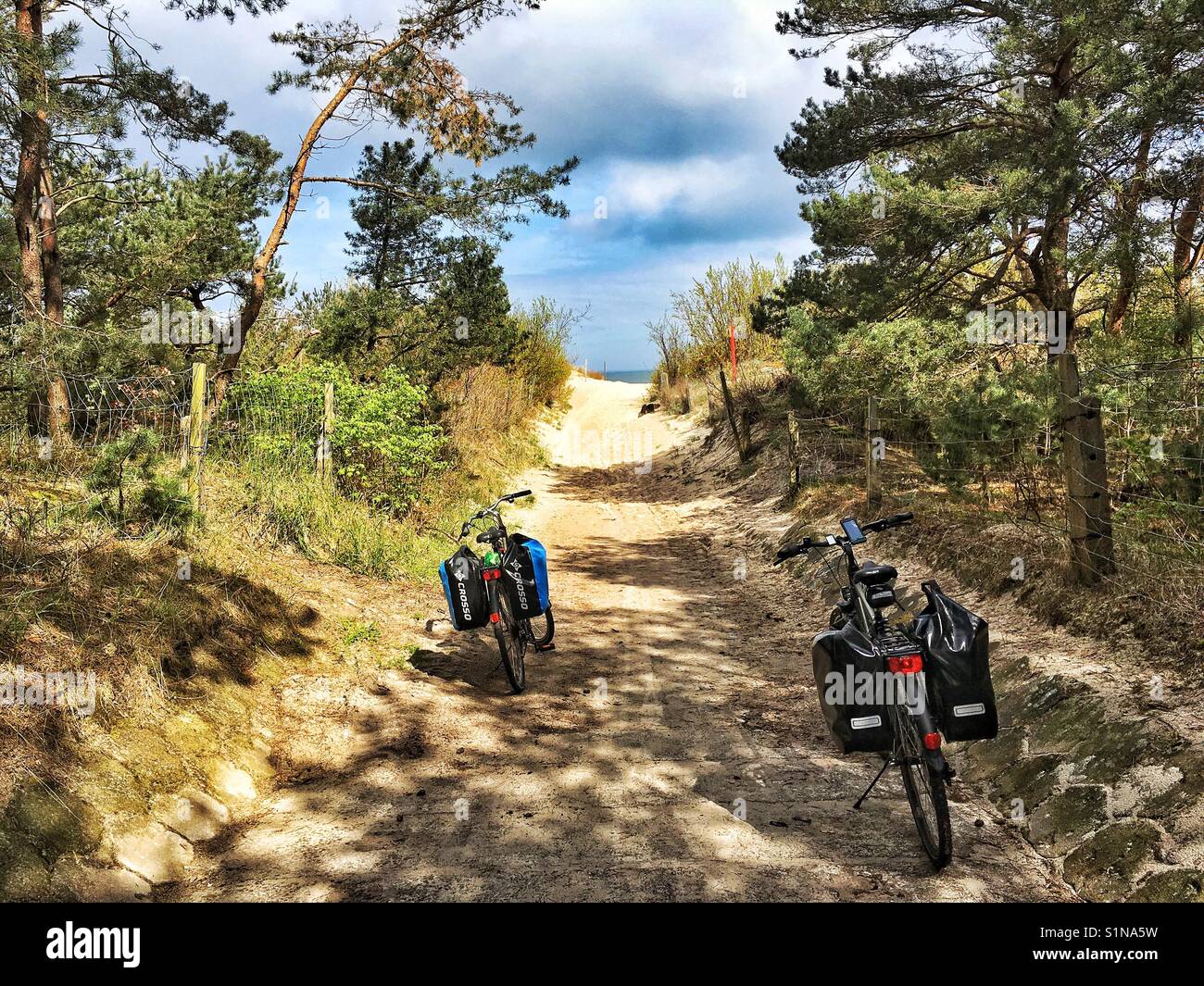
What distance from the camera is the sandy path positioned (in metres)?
3.46

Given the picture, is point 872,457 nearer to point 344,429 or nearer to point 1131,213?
point 1131,213

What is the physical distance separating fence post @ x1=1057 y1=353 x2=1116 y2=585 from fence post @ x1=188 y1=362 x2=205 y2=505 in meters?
6.73

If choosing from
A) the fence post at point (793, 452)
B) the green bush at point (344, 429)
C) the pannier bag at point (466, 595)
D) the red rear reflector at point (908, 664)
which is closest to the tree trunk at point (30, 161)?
the green bush at point (344, 429)

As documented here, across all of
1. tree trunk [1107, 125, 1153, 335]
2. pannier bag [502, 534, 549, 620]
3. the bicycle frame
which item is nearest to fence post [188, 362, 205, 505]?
pannier bag [502, 534, 549, 620]

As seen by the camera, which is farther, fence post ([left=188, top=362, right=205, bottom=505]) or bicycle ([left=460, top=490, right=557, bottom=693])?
fence post ([left=188, top=362, right=205, bottom=505])

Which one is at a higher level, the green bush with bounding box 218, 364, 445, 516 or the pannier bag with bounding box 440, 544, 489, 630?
the green bush with bounding box 218, 364, 445, 516

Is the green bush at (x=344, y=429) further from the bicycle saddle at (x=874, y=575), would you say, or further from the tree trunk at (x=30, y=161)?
the bicycle saddle at (x=874, y=575)

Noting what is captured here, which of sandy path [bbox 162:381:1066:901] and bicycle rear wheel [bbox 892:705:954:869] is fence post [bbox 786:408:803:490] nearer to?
sandy path [bbox 162:381:1066:901]

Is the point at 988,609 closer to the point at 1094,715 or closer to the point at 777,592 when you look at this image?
the point at 1094,715

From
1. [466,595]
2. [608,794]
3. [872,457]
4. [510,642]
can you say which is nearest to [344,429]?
[466,595]

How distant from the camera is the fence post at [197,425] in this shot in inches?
265

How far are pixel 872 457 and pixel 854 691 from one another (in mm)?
6560

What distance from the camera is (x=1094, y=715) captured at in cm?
420
